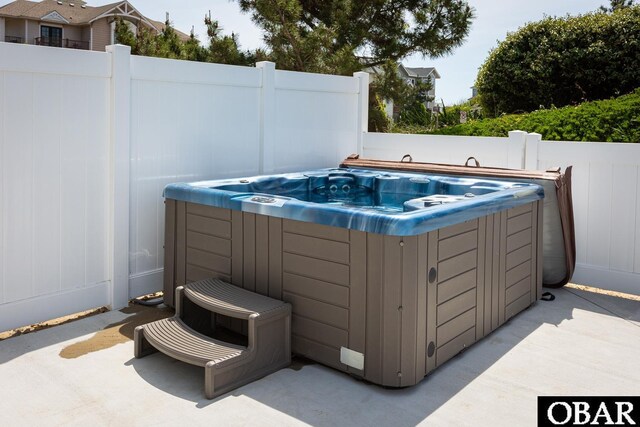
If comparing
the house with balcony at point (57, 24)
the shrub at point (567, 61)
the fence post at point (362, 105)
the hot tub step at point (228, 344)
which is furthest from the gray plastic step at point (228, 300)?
the house with balcony at point (57, 24)

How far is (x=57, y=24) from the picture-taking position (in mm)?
26406

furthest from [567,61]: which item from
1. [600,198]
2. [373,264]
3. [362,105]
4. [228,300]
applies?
[228,300]

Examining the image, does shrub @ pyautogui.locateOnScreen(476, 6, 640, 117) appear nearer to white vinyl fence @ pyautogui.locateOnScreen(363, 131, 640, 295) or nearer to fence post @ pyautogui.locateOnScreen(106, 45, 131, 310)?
white vinyl fence @ pyautogui.locateOnScreen(363, 131, 640, 295)

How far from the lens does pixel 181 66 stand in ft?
13.2

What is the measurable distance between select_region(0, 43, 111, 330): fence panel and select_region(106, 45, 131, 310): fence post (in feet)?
0.13

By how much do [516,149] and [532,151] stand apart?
0.40 ft

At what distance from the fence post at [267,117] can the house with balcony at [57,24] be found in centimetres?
2279

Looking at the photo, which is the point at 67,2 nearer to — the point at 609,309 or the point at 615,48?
the point at 615,48

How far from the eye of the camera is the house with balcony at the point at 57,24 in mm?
25859

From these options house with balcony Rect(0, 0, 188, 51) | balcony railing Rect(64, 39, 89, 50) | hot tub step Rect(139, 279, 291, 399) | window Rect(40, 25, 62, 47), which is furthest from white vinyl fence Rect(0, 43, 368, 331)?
window Rect(40, 25, 62, 47)

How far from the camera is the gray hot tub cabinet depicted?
2.69 m

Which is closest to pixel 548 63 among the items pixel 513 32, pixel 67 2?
pixel 513 32

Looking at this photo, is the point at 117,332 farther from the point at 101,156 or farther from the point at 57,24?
the point at 57,24

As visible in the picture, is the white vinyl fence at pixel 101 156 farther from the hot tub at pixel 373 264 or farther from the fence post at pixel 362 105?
the fence post at pixel 362 105
